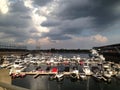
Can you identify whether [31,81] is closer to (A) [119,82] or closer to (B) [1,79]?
(A) [119,82]

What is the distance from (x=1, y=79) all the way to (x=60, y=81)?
75293 millimetres

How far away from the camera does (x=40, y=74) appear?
100 m

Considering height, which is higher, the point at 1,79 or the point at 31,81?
the point at 1,79

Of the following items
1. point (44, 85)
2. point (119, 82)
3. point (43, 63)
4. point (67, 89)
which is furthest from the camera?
point (43, 63)

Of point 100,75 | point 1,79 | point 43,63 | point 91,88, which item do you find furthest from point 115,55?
point 1,79

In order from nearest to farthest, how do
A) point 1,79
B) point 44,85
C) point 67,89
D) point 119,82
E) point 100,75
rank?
point 1,79 → point 67,89 → point 44,85 → point 119,82 → point 100,75

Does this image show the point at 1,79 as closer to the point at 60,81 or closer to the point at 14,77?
the point at 60,81

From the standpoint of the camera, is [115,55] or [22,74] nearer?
[22,74]

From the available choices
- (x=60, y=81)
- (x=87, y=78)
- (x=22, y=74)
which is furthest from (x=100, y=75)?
(x=22, y=74)

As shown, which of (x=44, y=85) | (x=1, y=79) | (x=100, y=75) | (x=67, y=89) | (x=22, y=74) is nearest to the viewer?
(x=1, y=79)

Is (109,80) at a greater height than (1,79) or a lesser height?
lesser

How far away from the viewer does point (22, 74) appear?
99188 mm

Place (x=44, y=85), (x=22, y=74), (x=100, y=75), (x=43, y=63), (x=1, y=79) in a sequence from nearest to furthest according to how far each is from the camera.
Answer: (x=1, y=79), (x=44, y=85), (x=100, y=75), (x=22, y=74), (x=43, y=63)

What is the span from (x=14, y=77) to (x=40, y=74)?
36.2 feet
